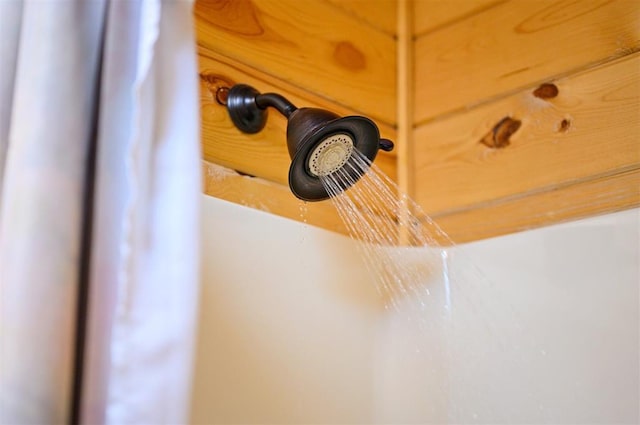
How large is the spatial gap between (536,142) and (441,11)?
36 centimetres

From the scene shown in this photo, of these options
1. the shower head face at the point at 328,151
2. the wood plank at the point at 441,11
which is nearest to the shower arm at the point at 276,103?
the shower head face at the point at 328,151

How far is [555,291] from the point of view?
1174 millimetres

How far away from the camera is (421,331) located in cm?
127

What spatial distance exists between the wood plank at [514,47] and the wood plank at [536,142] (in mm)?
26

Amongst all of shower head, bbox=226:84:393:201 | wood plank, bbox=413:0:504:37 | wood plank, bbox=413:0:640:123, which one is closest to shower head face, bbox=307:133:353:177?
shower head, bbox=226:84:393:201

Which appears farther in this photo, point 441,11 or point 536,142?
point 441,11

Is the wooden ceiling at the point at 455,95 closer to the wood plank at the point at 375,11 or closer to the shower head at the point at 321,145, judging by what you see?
the wood plank at the point at 375,11

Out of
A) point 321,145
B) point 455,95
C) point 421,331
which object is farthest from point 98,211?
point 455,95

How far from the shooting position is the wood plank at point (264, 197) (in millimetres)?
1141

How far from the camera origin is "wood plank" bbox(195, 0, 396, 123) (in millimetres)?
1208

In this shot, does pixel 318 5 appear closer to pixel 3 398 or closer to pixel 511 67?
pixel 511 67

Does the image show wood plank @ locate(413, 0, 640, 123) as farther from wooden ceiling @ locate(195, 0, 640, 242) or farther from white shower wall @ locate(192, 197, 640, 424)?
white shower wall @ locate(192, 197, 640, 424)

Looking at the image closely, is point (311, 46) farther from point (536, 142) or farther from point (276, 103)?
point (536, 142)

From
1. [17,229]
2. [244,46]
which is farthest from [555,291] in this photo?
[17,229]
